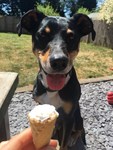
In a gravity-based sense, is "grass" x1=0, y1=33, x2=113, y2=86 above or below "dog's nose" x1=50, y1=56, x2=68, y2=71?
below

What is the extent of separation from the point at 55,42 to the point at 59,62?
0.21 meters

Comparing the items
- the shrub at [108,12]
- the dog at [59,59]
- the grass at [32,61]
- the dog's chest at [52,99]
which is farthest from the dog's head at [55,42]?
the shrub at [108,12]

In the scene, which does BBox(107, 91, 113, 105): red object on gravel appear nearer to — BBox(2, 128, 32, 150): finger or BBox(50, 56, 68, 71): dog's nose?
BBox(50, 56, 68, 71): dog's nose

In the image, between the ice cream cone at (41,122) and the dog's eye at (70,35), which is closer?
the ice cream cone at (41,122)

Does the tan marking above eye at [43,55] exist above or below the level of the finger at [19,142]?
below

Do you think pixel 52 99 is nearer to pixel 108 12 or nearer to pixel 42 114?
pixel 42 114

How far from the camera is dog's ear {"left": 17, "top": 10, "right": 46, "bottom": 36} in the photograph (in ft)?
9.66

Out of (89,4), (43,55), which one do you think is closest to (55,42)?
(43,55)

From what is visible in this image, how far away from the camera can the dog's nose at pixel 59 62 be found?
2.58m

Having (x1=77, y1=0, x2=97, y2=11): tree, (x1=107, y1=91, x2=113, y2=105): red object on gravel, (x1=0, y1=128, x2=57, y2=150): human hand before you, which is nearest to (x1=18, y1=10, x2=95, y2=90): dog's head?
(x1=0, y1=128, x2=57, y2=150): human hand

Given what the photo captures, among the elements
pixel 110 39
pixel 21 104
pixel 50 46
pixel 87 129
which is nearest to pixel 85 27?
pixel 50 46

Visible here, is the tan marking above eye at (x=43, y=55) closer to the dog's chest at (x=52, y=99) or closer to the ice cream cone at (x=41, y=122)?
the dog's chest at (x=52, y=99)

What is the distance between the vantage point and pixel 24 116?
4086 mm

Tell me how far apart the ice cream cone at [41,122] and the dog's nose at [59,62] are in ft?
4.47
